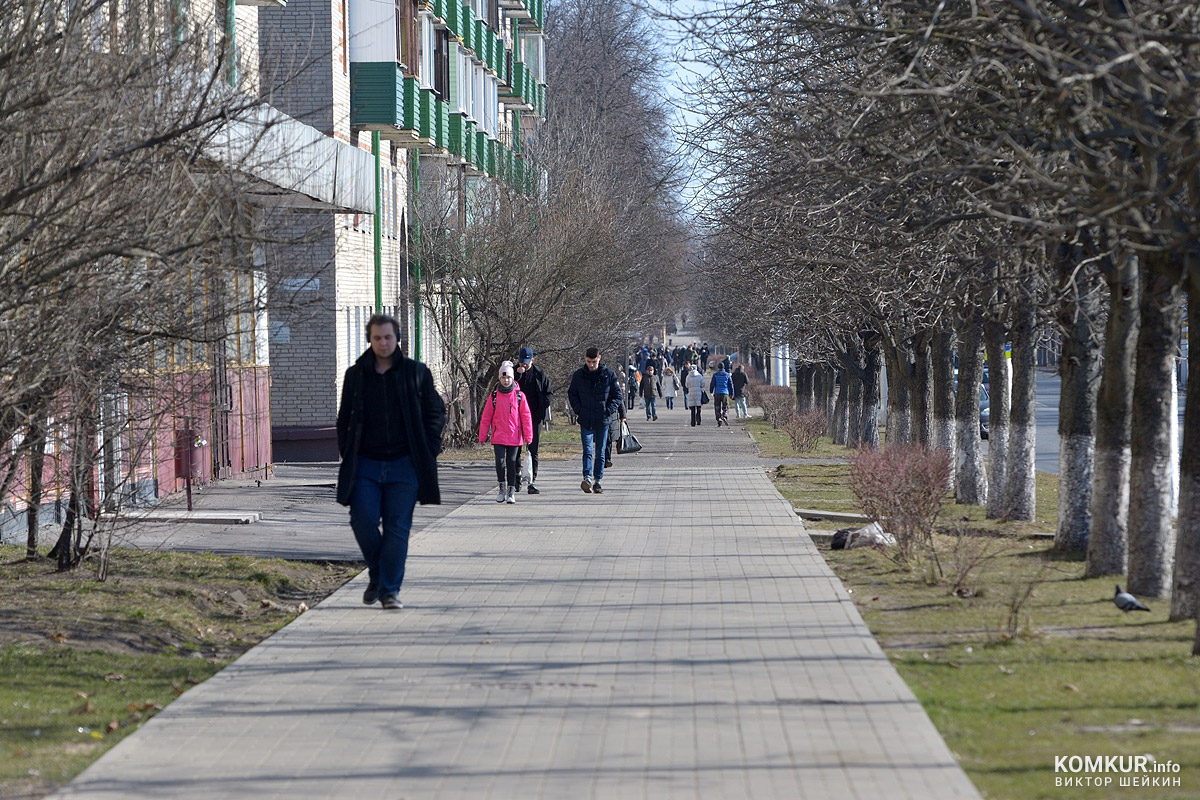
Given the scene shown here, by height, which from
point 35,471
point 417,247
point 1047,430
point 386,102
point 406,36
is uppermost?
point 406,36

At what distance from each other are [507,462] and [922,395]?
693 centimetres

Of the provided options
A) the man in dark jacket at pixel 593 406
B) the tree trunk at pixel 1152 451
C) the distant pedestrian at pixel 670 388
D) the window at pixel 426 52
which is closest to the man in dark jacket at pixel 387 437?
the tree trunk at pixel 1152 451

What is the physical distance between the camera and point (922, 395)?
21.0 metres

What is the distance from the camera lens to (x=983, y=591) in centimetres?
1006

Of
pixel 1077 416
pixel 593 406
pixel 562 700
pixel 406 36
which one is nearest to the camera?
pixel 562 700

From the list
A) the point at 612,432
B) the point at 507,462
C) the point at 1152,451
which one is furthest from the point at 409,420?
the point at 612,432

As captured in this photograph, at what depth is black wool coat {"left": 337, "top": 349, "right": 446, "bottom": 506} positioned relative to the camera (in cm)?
875

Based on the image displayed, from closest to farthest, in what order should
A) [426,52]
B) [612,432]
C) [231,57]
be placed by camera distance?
[231,57]
[612,432]
[426,52]

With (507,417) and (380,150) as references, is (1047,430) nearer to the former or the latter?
(380,150)

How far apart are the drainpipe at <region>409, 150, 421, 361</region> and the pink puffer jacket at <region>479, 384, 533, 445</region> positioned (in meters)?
11.5

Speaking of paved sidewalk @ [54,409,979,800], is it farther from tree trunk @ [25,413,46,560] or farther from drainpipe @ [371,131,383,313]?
drainpipe @ [371,131,383,313]

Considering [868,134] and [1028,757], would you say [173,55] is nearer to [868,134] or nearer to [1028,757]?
[868,134]

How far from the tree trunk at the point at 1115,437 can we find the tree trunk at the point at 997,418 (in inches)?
180

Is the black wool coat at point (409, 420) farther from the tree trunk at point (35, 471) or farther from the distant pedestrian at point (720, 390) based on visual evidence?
the distant pedestrian at point (720, 390)
